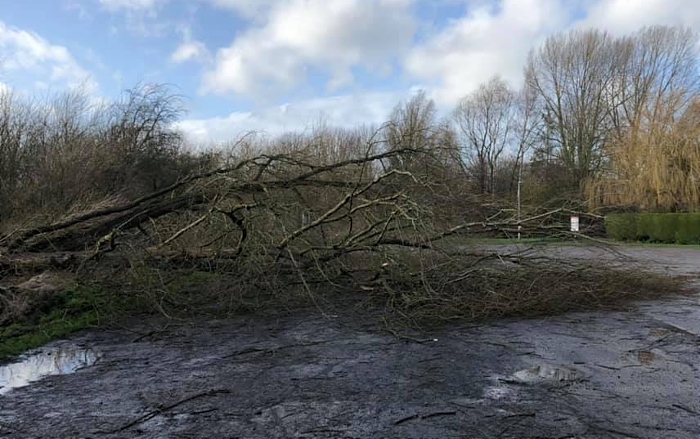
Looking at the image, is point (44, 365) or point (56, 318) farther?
point (56, 318)

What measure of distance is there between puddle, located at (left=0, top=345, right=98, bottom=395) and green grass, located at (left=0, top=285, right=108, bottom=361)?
0.27m

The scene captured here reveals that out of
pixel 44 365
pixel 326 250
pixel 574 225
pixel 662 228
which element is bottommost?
pixel 44 365

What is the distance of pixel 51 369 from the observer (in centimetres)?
482

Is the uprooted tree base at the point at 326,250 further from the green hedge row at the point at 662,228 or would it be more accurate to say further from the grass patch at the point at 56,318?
the green hedge row at the point at 662,228

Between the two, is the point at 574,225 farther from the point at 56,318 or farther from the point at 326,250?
the point at 56,318

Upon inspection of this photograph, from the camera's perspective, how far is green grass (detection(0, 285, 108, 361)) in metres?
5.66

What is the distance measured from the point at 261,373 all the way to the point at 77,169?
11.2m


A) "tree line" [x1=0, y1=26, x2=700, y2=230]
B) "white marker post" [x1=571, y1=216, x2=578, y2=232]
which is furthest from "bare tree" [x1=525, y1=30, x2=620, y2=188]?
"white marker post" [x1=571, y1=216, x2=578, y2=232]

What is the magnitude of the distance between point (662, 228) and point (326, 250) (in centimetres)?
2350

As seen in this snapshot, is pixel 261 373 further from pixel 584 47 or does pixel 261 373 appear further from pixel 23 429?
pixel 584 47

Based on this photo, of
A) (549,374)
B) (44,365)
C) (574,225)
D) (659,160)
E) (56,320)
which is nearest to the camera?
(549,374)

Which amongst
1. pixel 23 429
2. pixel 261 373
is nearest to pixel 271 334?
pixel 261 373

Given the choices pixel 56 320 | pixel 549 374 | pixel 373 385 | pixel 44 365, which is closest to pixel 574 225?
pixel 549 374

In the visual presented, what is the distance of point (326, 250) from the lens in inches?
308
